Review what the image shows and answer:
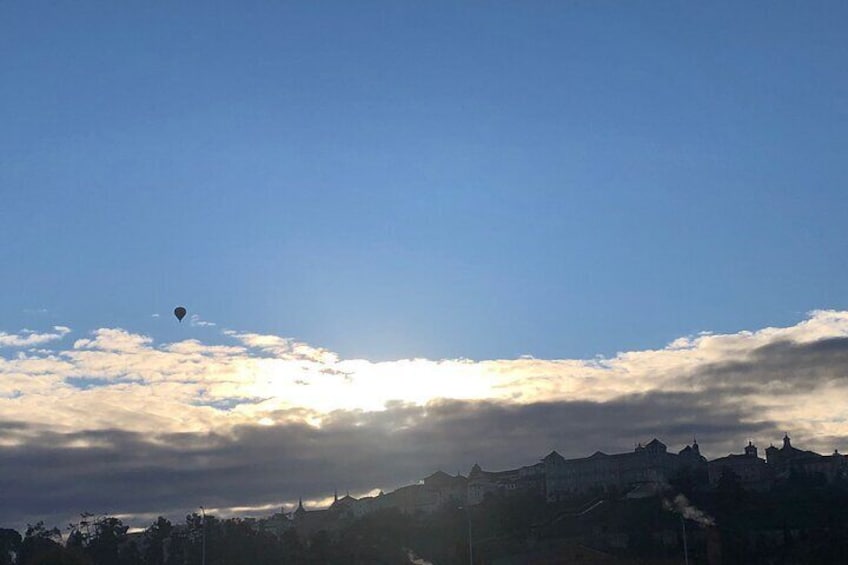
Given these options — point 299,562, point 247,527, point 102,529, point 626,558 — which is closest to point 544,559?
point 626,558

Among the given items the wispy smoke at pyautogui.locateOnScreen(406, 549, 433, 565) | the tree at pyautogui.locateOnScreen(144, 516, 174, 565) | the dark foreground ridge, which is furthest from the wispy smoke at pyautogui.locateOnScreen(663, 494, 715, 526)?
the tree at pyautogui.locateOnScreen(144, 516, 174, 565)

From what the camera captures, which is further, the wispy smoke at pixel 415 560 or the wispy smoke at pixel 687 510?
the wispy smoke at pixel 415 560

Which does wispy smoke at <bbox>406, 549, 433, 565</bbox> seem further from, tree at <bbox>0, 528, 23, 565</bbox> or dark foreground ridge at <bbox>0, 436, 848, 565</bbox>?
tree at <bbox>0, 528, 23, 565</bbox>

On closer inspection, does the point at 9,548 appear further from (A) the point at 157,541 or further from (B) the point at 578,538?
(B) the point at 578,538

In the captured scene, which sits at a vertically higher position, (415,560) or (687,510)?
(687,510)

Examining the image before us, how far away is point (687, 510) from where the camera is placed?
176 m

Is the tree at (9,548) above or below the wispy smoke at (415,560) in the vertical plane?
above

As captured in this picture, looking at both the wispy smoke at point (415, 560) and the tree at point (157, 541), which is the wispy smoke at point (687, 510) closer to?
the wispy smoke at point (415, 560)

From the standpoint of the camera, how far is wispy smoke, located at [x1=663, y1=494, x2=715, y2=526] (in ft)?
539

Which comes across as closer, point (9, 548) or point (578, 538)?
point (578, 538)

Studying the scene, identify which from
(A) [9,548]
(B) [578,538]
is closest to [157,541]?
(A) [9,548]

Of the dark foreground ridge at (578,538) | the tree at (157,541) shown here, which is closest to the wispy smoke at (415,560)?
the dark foreground ridge at (578,538)

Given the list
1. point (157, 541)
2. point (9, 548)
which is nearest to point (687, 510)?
point (157, 541)

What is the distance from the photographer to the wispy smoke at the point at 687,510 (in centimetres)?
16425
